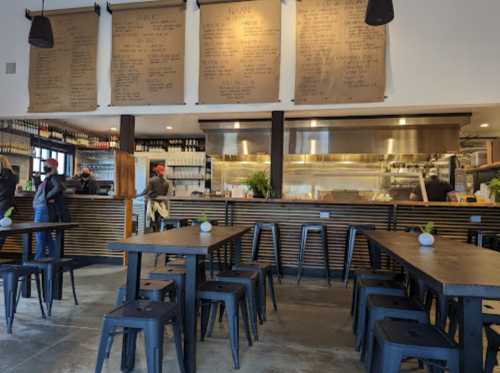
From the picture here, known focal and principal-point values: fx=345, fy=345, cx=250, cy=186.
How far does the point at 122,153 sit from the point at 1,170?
1593 millimetres

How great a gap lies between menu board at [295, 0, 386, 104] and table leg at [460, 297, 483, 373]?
414cm

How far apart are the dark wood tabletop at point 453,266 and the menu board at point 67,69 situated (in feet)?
18.0

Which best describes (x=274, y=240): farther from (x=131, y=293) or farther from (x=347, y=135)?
(x=347, y=135)

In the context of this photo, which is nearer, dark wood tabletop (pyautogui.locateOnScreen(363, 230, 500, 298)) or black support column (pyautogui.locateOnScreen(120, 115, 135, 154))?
dark wood tabletop (pyautogui.locateOnScreen(363, 230, 500, 298))

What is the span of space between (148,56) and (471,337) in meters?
5.73

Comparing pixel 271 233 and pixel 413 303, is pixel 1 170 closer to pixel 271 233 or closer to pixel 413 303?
pixel 271 233

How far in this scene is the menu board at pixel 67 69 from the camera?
5.89 meters

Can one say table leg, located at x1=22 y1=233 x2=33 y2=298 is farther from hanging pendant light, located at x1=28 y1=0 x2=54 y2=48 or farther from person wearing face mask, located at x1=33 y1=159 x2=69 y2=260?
hanging pendant light, located at x1=28 y1=0 x2=54 y2=48

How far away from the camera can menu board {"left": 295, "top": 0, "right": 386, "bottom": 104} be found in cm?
510

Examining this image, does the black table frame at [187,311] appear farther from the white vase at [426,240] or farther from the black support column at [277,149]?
the black support column at [277,149]

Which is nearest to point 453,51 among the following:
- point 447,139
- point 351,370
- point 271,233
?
point 447,139

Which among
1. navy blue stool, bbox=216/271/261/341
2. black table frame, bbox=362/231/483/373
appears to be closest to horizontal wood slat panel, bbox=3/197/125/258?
navy blue stool, bbox=216/271/261/341

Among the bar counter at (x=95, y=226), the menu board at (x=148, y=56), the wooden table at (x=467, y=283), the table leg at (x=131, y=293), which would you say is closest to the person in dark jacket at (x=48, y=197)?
the bar counter at (x=95, y=226)

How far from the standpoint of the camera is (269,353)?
98.6 inches
